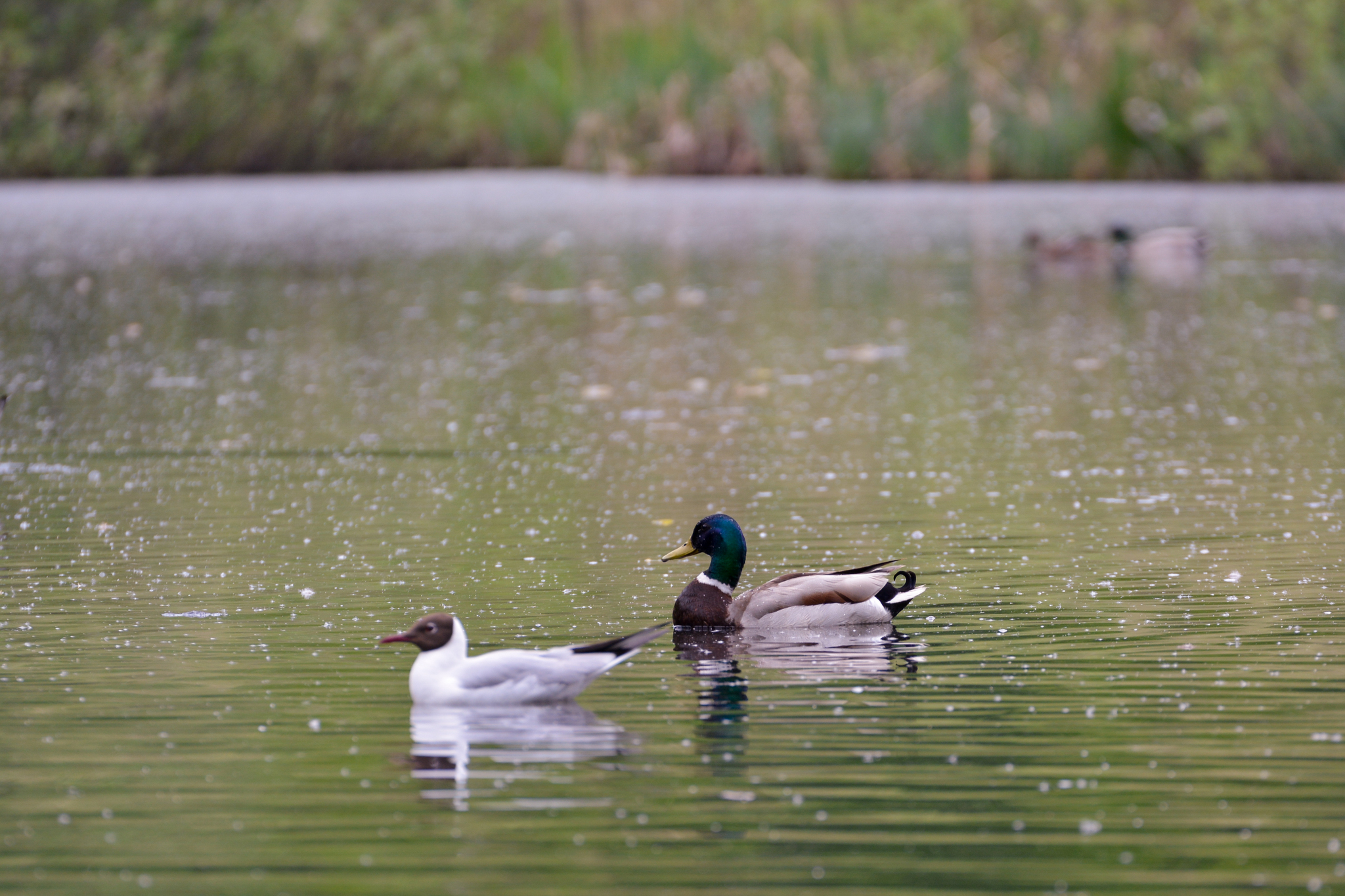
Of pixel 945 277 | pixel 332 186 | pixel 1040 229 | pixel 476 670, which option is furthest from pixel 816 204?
pixel 476 670

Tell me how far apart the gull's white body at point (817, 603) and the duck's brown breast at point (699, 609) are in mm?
56

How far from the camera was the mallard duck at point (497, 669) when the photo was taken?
25.6 feet

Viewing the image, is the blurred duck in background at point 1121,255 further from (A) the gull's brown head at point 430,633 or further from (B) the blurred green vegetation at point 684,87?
(A) the gull's brown head at point 430,633

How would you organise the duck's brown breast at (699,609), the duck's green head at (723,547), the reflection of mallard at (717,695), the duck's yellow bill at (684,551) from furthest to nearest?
1. the duck's yellow bill at (684,551)
2. the duck's green head at (723,547)
3. the duck's brown breast at (699,609)
4. the reflection of mallard at (717,695)

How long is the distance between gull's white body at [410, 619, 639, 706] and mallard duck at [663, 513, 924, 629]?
1.48 metres

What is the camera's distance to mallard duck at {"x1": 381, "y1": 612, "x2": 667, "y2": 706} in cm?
781

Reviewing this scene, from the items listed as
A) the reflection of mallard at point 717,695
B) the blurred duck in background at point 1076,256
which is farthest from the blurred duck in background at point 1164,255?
the reflection of mallard at point 717,695

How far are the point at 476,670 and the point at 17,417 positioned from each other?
10.4m

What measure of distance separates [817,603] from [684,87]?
39.0 m

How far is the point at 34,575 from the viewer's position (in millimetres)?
10672

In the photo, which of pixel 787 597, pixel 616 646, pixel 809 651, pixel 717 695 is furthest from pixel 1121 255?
pixel 616 646

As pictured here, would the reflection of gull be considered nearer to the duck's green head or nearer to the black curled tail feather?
the duck's green head

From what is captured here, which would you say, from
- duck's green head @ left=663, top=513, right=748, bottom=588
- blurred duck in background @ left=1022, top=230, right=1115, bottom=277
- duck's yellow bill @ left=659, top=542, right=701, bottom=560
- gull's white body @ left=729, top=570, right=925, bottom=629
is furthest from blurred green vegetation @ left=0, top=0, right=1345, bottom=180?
gull's white body @ left=729, top=570, right=925, bottom=629

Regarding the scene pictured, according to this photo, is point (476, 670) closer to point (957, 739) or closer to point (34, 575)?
point (957, 739)
